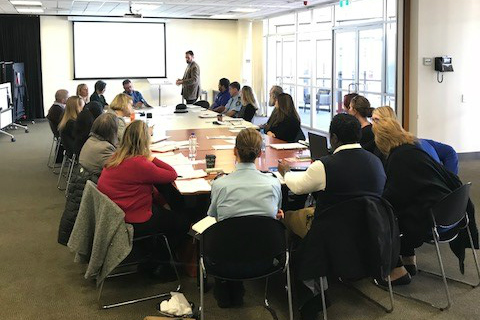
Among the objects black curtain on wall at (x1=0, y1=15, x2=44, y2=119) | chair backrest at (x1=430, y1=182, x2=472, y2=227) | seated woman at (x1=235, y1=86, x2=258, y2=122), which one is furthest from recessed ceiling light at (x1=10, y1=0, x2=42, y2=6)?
chair backrest at (x1=430, y1=182, x2=472, y2=227)

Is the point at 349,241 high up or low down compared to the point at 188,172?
down

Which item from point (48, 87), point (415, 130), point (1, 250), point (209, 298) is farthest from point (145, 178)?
point (48, 87)

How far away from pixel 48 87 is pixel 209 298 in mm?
11656

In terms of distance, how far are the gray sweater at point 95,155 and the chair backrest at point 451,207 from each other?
2440 mm

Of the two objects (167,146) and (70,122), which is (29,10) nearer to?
(70,122)

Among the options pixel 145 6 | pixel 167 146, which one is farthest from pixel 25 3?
pixel 167 146

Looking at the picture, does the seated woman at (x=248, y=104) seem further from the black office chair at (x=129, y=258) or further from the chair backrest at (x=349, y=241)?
the chair backrest at (x=349, y=241)

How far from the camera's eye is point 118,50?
→ 14.0 meters

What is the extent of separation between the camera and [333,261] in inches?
107

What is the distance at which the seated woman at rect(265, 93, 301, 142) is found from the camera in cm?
568

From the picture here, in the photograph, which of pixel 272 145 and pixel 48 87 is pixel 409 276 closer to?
pixel 272 145

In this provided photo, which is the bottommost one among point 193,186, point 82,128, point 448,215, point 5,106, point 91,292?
point 91,292

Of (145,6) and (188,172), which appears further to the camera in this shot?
(145,6)

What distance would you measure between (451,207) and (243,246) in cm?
133
